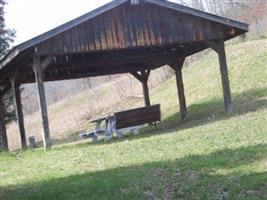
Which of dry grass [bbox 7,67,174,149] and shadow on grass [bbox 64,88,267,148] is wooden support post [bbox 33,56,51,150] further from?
dry grass [bbox 7,67,174,149]

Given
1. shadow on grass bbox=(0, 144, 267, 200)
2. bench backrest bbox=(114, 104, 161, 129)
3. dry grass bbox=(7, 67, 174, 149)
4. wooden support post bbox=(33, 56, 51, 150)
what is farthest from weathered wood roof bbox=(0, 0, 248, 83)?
dry grass bbox=(7, 67, 174, 149)

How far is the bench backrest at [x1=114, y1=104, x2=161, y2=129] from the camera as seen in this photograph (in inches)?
711

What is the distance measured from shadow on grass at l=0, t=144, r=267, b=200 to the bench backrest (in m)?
8.43

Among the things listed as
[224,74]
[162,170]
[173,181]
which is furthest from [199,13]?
[173,181]

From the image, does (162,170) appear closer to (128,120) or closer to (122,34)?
(122,34)

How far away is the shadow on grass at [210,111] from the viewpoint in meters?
17.2

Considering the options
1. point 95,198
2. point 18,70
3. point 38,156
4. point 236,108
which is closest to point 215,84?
point 236,108

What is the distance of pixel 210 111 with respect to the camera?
2050 cm

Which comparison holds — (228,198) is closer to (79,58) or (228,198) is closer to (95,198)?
A: (95,198)

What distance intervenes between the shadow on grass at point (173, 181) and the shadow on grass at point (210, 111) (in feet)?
24.6

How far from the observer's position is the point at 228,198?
647 centimetres

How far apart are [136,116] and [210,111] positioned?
373 cm

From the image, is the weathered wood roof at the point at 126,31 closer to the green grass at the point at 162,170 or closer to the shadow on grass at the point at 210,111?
the shadow on grass at the point at 210,111

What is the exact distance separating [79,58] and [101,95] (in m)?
22.1
